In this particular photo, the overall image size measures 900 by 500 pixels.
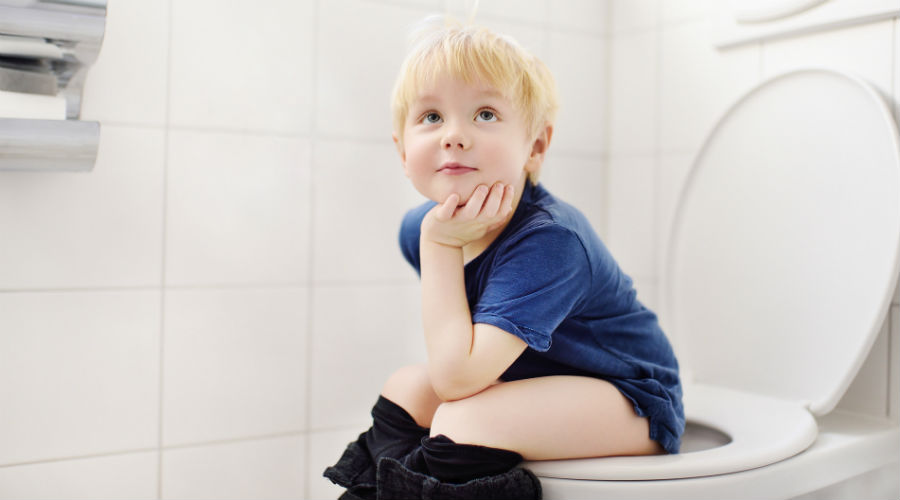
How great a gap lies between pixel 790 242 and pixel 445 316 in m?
0.63

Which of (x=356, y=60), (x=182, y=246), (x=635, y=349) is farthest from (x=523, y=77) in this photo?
(x=182, y=246)

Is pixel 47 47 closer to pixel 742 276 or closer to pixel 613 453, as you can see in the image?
pixel 613 453

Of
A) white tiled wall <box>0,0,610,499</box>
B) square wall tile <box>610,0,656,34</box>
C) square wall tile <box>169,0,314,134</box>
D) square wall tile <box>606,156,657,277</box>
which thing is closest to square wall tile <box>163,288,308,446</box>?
white tiled wall <box>0,0,610,499</box>

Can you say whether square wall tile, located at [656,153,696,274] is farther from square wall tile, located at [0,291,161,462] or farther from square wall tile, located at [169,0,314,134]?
square wall tile, located at [0,291,161,462]

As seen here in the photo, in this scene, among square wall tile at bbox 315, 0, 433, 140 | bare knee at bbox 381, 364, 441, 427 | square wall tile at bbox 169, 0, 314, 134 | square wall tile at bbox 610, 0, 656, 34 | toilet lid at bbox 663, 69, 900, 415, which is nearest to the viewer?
bare knee at bbox 381, 364, 441, 427

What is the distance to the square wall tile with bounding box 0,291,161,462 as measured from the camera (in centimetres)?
108

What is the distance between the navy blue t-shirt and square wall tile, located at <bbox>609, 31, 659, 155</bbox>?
2.02 ft

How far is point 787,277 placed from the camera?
1169 mm

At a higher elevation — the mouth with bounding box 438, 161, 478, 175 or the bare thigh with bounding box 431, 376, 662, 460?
the mouth with bounding box 438, 161, 478, 175

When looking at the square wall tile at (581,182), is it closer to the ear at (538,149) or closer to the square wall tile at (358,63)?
the square wall tile at (358,63)

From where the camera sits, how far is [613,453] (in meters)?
0.87

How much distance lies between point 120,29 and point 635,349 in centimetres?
87

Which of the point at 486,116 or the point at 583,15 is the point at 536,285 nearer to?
the point at 486,116

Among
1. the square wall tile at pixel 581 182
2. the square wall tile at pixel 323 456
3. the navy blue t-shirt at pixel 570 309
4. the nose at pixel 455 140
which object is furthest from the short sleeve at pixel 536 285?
the square wall tile at pixel 581 182
